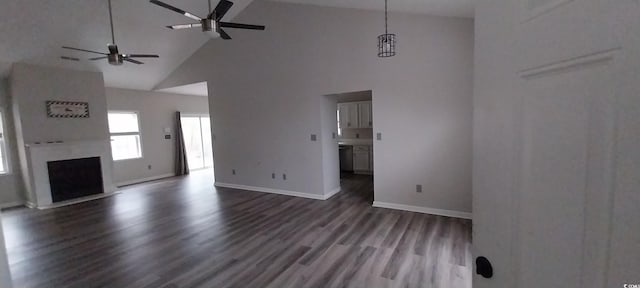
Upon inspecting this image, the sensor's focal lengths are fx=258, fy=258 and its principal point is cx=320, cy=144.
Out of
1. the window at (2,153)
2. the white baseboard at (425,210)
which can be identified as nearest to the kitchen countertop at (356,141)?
the white baseboard at (425,210)

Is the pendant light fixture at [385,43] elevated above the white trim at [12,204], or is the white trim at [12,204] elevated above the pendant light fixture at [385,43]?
the pendant light fixture at [385,43]

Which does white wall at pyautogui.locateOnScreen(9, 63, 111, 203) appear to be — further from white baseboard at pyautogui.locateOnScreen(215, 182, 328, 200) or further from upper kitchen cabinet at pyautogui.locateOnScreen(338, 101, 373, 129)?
upper kitchen cabinet at pyautogui.locateOnScreen(338, 101, 373, 129)

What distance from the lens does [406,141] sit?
4027mm

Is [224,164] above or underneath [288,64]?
underneath

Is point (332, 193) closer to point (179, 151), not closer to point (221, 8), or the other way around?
point (221, 8)

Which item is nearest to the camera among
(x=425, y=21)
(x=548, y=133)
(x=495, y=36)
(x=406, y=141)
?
(x=548, y=133)

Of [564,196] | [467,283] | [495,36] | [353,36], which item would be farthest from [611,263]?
[353,36]

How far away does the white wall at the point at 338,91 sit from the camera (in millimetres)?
3689

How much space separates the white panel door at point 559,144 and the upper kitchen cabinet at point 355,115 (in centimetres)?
605

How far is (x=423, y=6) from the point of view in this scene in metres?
→ 3.34

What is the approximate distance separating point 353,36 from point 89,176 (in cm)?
623

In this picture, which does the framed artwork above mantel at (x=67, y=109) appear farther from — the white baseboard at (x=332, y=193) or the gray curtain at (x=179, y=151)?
the white baseboard at (x=332, y=193)

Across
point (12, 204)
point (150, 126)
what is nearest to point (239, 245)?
point (12, 204)

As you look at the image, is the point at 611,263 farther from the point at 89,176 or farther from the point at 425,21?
the point at 89,176
